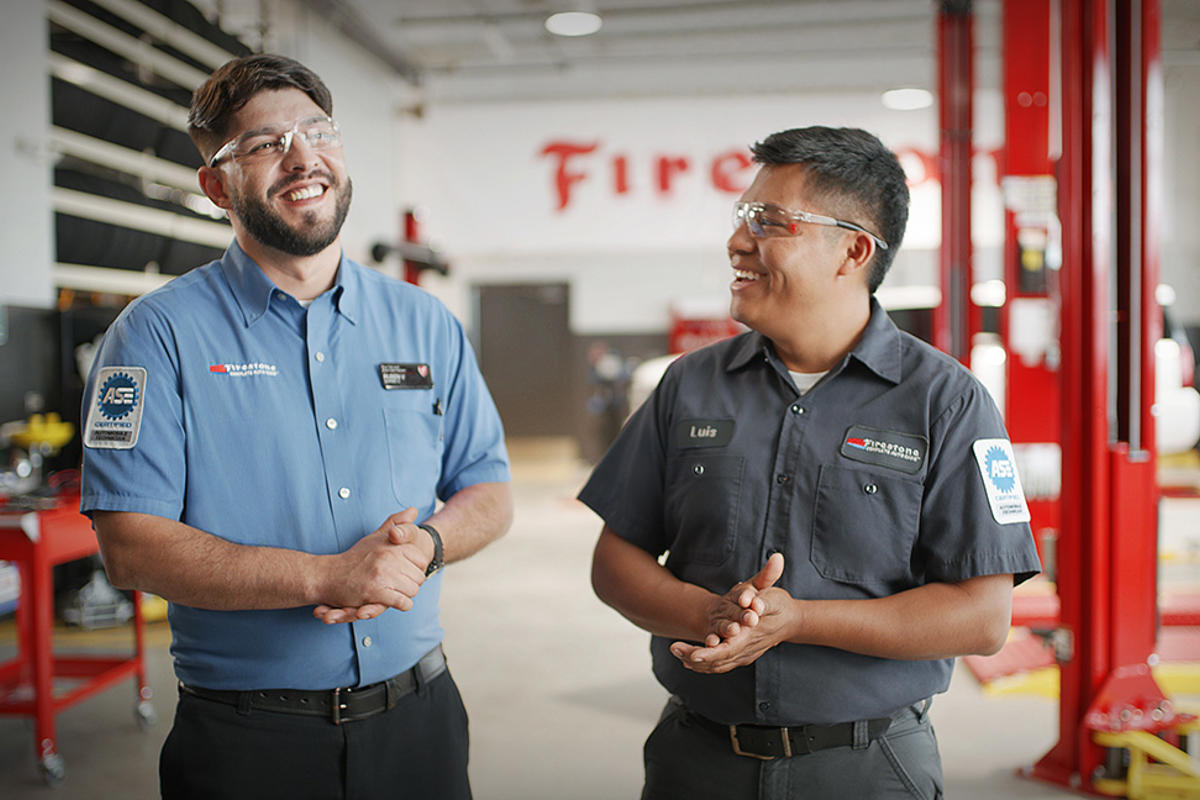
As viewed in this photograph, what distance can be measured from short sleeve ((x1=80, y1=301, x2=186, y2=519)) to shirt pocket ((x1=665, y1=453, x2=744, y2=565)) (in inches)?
33.9

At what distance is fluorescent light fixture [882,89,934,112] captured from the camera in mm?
9711

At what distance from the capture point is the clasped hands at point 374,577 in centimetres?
148

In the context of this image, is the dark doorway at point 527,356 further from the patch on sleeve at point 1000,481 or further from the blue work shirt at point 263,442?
the patch on sleeve at point 1000,481

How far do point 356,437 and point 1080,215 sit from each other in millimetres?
2758

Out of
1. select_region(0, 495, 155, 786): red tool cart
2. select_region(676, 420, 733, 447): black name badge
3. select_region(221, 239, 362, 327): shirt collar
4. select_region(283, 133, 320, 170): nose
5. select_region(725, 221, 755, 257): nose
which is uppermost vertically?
select_region(283, 133, 320, 170): nose

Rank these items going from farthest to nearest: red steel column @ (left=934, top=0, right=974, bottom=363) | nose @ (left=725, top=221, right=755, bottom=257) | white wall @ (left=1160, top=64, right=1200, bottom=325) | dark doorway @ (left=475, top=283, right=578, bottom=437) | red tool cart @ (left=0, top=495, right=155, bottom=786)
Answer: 1. dark doorway @ (left=475, top=283, right=578, bottom=437)
2. white wall @ (left=1160, top=64, right=1200, bottom=325)
3. red steel column @ (left=934, top=0, right=974, bottom=363)
4. red tool cart @ (left=0, top=495, right=155, bottom=786)
5. nose @ (left=725, top=221, right=755, bottom=257)

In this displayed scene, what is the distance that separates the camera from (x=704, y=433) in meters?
1.70

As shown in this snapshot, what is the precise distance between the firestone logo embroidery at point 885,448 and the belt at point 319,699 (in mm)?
926

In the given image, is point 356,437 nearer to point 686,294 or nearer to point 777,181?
point 777,181

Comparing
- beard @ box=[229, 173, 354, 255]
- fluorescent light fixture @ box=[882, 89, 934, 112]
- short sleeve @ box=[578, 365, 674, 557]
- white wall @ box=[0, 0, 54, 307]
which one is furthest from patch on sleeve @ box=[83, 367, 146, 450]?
fluorescent light fixture @ box=[882, 89, 934, 112]

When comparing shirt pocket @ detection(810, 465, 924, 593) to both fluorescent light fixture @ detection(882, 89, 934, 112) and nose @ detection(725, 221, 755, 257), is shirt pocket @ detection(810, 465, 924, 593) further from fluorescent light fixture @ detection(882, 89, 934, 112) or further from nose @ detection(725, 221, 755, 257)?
fluorescent light fixture @ detection(882, 89, 934, 112)

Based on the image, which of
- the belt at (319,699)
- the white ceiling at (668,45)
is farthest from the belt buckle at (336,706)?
the white ceiling at (668,45)

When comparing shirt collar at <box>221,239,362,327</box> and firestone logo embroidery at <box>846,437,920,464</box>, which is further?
shirt collar at <box>221,239,362,327</box>

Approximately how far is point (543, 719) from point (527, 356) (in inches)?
350
